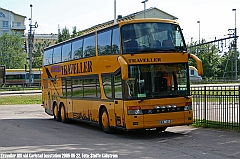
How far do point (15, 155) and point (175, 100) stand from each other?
243 inches

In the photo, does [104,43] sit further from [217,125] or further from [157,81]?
[217,125]

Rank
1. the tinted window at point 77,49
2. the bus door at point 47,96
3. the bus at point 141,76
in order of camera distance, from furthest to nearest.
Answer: the bus door at point 47,96
the tinted window at point 77,49
the bus at point 141,76

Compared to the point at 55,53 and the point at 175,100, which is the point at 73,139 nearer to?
the point at 175,100

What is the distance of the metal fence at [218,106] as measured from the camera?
16.8m

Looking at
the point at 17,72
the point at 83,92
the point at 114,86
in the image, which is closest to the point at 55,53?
the point at 83,92

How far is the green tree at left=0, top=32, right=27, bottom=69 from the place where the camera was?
302 feet

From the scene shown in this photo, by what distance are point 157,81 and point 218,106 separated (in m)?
4.33

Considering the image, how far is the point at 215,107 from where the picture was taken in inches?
Result: 729

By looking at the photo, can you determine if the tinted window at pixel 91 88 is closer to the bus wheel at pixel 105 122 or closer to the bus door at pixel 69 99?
the bus wheel at pixel 105 122

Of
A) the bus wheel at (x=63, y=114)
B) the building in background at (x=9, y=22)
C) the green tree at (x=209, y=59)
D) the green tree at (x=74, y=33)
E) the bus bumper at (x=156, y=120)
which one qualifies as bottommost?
the bus wheel at (x=63, y=114)

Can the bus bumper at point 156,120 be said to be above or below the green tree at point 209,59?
below

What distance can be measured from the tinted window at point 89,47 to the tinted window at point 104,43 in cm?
68

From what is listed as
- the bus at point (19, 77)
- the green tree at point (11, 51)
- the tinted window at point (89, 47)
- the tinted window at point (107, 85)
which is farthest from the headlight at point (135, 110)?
the green tree at point (11, 51)

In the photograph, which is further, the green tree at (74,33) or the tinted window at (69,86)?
the green tree at (74,33)
